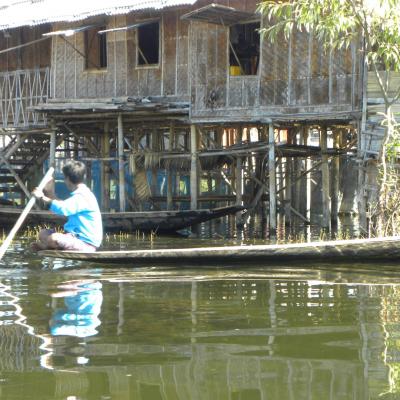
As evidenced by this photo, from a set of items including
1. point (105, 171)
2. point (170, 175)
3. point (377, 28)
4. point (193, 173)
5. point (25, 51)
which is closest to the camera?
point (377, 28)

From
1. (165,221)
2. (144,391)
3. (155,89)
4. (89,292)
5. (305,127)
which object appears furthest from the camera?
(305,127)

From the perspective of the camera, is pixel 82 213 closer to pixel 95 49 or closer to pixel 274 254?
pixel 274 254

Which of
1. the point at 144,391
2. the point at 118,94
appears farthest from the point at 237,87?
the point at 144,391

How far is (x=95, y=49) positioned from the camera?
60.6 feet

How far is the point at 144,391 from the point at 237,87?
12346 millimetres

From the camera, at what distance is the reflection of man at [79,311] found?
643 cm

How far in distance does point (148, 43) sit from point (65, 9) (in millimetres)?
2008

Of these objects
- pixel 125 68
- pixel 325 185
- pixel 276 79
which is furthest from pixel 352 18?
pixel 125 68

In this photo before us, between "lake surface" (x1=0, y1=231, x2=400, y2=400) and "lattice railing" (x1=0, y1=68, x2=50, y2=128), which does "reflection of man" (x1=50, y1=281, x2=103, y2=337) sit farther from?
"lattice railing" (x1=0, y1=68, x2=50, y2=128)

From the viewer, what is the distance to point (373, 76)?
1479cm

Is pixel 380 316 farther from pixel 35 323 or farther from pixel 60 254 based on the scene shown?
pixel 60 254

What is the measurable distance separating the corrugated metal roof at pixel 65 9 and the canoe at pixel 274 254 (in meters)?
7.27

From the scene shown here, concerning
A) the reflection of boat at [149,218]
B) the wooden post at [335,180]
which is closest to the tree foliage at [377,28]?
the reflection of boat at [149,218]

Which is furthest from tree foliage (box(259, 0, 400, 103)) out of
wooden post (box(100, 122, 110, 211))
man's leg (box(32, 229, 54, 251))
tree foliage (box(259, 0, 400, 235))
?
wooden post (box(100, 122, 110, 211))
